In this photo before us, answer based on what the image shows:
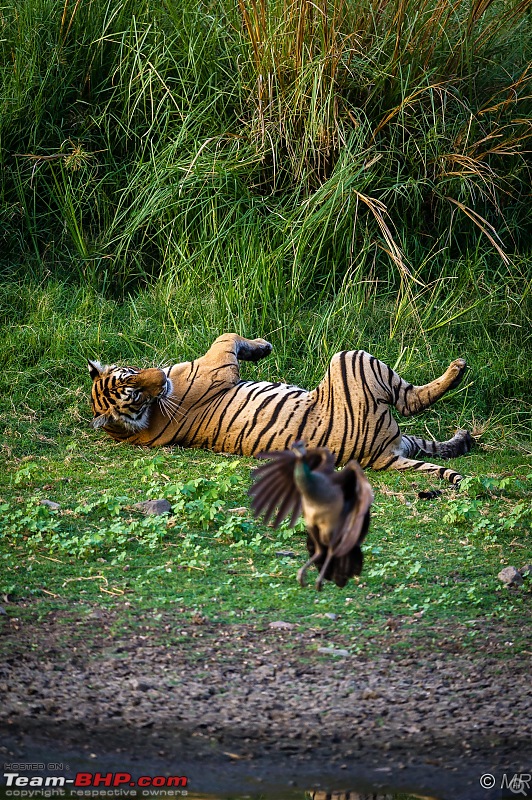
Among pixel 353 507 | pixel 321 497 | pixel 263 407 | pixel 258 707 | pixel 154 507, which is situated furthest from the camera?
pixel 263 407

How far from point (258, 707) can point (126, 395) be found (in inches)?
131

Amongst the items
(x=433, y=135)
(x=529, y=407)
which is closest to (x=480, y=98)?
(x=433, y=135)

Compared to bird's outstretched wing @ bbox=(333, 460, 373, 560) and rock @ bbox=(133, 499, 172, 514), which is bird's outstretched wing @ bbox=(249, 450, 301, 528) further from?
rock @ bbox=(133, 499, 172, 514)

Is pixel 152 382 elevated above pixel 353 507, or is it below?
below

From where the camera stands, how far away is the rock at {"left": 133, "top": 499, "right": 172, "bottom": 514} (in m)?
5.17

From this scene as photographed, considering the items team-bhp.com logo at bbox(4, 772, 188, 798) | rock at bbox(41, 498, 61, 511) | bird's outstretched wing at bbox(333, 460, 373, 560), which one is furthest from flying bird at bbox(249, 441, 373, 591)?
rock at bbox(41, 498, 61, 511)

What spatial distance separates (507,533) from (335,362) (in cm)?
165

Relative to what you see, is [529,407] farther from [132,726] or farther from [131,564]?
[132,726]

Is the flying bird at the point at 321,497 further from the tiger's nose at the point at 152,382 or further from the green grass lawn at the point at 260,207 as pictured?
the tiger's nose at the point at 152,382

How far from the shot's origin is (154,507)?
5180 millimetres

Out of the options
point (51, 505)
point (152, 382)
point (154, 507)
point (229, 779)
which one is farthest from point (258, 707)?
point (152, 382)

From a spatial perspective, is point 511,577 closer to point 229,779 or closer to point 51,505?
point 229,779

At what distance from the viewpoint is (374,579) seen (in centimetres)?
444

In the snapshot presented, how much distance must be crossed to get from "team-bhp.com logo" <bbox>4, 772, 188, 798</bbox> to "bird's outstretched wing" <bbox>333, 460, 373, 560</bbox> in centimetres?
79
